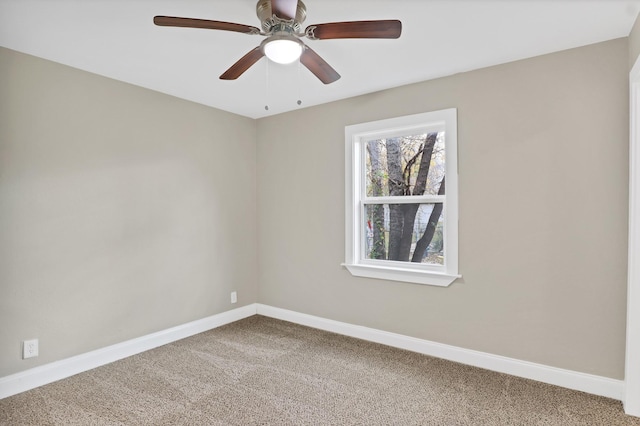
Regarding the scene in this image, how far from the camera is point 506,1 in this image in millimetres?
1991

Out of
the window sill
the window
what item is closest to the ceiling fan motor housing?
the window

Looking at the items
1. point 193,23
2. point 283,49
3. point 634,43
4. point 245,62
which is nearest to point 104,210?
point 245,62

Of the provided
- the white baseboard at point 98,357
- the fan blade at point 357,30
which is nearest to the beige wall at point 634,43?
the fan blade at point 357,30

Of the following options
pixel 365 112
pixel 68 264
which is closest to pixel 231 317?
A: pixel 68 264

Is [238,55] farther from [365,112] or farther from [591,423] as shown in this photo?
[591,423]

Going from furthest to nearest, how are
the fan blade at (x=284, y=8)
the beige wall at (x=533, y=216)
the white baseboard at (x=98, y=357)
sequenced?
the white baseboard at (x=98, y=357) < the beige wall at (x=533, y=216) < the fan blade at (x=284, y=8)

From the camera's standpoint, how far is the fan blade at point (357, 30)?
5.58 ft

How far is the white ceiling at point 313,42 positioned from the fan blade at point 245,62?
0.25m

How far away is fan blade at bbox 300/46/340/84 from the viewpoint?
2.04 m

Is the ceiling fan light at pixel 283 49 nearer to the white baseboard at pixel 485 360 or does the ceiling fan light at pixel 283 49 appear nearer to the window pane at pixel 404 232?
the window pane at pixel 404 232

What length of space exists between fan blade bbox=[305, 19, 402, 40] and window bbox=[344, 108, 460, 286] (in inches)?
59.6

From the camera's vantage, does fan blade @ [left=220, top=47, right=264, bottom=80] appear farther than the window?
No

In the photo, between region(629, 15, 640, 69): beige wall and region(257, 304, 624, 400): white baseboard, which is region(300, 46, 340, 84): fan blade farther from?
region(257, 304, 624, 400): white baseboard

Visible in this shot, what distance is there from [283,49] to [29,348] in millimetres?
2757
